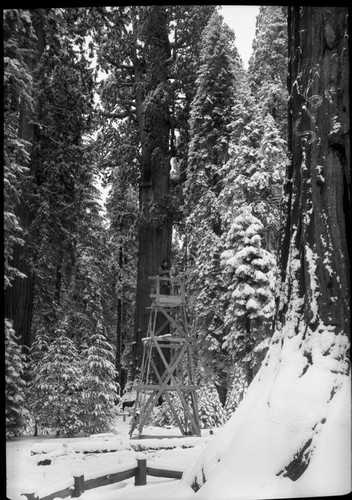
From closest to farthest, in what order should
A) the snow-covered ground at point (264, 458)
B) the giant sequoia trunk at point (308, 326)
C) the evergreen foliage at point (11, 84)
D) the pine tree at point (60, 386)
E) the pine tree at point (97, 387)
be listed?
the snow-covered ground at point (264, 458) → the giant sequoia trunk at point (308, 326) → the evergreen foliage at point (11, 84) → the pine tree at point (60, 386) → the pine tree at point (97, 387)

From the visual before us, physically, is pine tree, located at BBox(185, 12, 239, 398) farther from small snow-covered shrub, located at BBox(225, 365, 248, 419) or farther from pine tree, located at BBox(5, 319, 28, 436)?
pine tree, located at BBox(5, 319, 28, 436)

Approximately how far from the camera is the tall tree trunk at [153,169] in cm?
782

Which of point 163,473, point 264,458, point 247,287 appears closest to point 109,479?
point 163,473

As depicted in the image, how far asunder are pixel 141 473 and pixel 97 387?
9.47 feet

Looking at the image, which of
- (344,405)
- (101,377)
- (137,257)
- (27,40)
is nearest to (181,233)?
(137,257)

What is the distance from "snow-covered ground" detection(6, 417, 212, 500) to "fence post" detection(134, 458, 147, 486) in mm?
47

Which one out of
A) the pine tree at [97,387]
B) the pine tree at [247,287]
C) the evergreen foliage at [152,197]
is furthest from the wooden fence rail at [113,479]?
the pine tree at [247,287]

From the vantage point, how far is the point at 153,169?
27.6ft

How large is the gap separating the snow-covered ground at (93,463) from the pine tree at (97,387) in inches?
29.4

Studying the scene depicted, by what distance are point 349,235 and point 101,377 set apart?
473cm

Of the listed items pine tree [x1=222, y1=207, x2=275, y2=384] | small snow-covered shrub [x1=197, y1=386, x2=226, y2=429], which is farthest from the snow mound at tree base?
small snow-covered shrub [x1=197, y1=386, x2=226, y2=429]

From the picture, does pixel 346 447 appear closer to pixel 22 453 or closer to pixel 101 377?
pixel 22 453

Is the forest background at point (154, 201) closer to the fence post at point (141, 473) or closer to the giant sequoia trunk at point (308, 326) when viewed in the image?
the fence post at point (141, 473)

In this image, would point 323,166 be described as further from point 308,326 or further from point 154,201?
point 154,201
